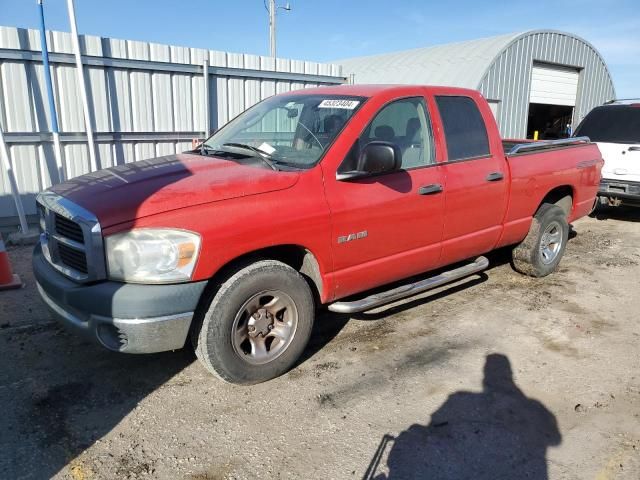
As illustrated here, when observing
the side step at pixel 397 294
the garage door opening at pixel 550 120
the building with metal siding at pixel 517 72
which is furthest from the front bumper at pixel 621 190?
the garage door opening at pixel 550 120

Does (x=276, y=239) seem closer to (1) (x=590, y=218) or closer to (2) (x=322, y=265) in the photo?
(2) (x=322, y=265)

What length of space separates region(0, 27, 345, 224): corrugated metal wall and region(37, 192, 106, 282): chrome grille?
4.55 meters

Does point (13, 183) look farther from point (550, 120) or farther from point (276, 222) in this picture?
point (550, 120)

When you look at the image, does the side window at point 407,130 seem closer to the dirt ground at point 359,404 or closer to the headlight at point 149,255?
the dirt ground at point 359,404

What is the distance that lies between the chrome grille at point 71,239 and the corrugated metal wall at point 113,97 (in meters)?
4.55

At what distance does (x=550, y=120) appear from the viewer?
67.4 feet

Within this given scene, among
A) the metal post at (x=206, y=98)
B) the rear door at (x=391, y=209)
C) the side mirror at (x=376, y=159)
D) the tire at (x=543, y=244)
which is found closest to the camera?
the side mirror at (x=376, y=159)

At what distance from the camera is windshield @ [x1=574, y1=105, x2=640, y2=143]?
870cm

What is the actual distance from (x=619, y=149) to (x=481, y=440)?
7.46 meters

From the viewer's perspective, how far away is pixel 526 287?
564cm

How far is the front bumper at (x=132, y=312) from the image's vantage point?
2914mm

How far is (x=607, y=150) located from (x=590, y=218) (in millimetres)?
1565

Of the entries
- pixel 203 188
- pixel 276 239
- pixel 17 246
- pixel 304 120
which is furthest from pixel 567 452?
pixel 17 246

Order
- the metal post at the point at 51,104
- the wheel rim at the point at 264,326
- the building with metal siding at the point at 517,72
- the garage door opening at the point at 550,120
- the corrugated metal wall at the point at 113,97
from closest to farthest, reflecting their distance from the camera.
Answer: the wheel rim at the point at 264,326 < the metal post at the point at 51,104 < the corrugated metal wall at the point at 113,97 < the building with metal siding at the point at 517,72 < the garage door opening at the point at 550,120
